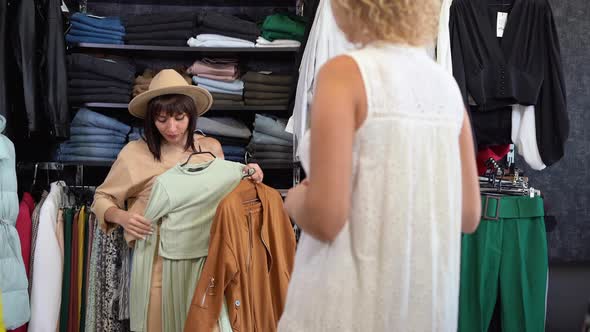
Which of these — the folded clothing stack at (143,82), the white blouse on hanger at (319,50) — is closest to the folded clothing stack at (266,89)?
the folded clothing stack at (143,82)

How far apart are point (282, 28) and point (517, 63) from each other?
4.37 feet

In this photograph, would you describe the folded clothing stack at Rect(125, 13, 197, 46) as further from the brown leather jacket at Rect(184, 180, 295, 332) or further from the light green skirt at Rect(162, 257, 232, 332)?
the light green skirt at Rect(162, 257, 232, 332)

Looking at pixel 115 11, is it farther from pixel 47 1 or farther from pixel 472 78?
pixel 472 78

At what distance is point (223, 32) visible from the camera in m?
3.80

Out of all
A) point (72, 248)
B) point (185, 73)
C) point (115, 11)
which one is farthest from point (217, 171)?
point (115, 11)

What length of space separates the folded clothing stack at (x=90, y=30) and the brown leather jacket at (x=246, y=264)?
1661 mm

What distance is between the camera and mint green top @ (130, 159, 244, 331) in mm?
2615

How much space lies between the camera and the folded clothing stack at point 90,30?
3748 mm

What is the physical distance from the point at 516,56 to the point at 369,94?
7.75ft

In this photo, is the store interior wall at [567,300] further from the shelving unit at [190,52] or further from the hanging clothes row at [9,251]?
the hanging clothes row at [9,251]

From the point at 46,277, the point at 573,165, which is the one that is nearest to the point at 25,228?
the point at 46,277

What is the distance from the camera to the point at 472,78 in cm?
321

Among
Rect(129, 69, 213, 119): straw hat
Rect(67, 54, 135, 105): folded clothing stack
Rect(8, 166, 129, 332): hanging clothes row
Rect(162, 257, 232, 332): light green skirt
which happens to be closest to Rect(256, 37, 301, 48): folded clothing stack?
Rect(67, 54, 135, 105): folded clothing stack

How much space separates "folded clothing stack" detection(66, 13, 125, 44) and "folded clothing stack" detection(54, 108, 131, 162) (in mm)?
411
